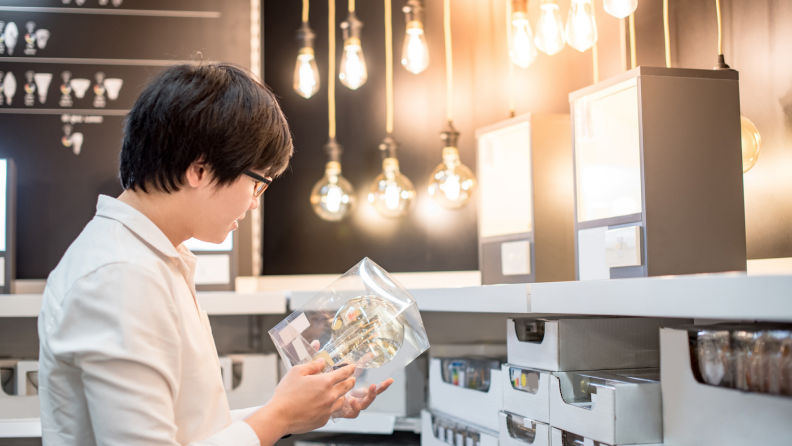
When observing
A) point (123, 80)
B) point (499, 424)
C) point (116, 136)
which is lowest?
point (499, 424)

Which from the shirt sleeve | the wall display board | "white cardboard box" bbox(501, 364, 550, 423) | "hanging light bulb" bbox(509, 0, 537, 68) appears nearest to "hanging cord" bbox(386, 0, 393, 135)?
the wall display board

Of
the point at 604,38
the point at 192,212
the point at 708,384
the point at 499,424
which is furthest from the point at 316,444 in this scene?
the point at 604,38

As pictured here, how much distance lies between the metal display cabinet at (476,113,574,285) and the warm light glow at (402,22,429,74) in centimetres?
42

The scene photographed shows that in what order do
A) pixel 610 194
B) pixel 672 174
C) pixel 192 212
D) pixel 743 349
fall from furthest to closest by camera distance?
pixel 610 194 → pixel 672 174 → pixel 192 212 → pixel 743 349

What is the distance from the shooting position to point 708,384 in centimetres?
87

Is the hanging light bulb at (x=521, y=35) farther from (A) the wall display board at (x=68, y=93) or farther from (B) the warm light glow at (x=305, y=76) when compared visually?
(A) the wall display board at (x=68, y=93)

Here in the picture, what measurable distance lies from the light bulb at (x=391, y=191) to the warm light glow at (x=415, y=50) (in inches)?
13.2

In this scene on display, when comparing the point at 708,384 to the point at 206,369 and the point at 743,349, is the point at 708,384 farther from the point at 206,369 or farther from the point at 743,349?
the point at 206,369

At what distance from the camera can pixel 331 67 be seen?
105 inches

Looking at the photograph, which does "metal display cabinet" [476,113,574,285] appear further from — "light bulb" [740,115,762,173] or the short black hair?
the short black hair

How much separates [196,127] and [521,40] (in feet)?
3.87

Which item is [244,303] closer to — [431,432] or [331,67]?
[431,432]

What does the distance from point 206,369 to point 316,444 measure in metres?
1.09

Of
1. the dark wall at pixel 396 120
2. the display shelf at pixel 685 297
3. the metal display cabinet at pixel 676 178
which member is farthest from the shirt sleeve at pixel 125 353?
the dark wall at pixel 396 120
